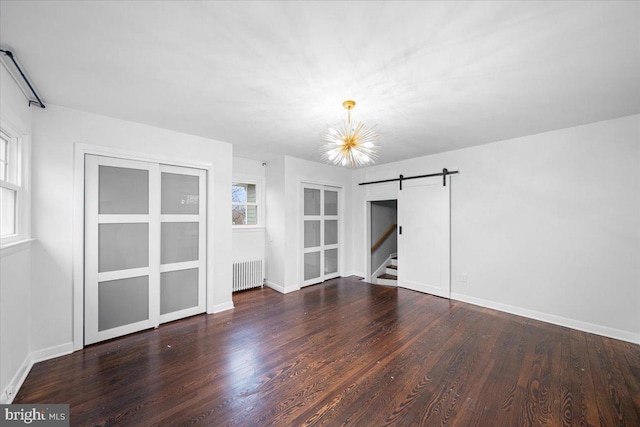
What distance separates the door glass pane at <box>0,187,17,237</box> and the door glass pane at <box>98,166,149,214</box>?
0.66 meters

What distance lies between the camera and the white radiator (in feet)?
15.3

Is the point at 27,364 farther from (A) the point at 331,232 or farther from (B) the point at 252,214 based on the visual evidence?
(A) the point at 331,232

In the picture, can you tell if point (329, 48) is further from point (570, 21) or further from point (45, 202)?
point (45, 202)

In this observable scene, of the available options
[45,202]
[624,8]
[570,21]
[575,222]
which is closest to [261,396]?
[45,202]

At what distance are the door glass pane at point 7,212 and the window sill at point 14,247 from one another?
0.42ft

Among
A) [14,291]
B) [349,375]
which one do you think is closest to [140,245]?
[14,291]

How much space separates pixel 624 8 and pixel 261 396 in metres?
3.42

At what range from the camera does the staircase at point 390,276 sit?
5.43 m

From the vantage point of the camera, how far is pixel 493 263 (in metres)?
3.88

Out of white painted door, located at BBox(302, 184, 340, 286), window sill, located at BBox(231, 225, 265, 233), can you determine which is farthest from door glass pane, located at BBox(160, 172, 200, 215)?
white painted door, located at BBox(302, 184, 340, 286)

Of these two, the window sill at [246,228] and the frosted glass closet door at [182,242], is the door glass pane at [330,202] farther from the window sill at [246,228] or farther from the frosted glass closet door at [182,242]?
the frosted glass closet door at [182,242]

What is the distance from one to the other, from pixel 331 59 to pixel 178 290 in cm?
339

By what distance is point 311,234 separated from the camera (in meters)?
5.21

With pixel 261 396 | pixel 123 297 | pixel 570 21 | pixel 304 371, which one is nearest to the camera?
pixel 570 21
